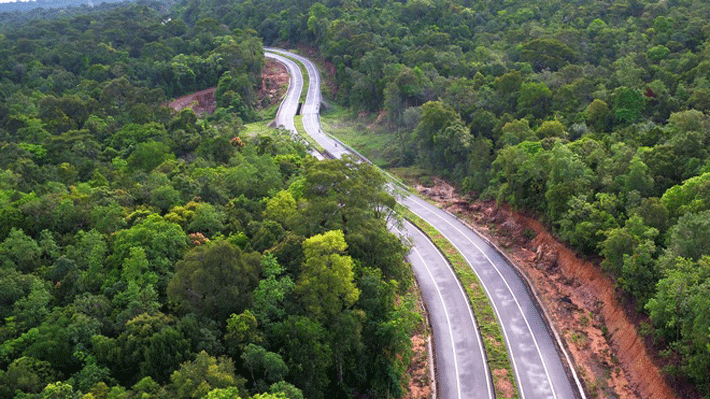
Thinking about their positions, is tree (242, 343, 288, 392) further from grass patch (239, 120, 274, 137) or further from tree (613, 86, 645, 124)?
grass patch (239, 120, 274, 137)

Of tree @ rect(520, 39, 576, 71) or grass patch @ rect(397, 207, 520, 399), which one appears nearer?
grass patch @ rect(397, 207, 520, 399)

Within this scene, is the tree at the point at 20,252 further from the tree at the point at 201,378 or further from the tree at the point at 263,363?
the tree at the point at 263,363

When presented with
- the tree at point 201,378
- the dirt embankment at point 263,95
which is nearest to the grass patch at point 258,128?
the dirt embankment at point 263,95

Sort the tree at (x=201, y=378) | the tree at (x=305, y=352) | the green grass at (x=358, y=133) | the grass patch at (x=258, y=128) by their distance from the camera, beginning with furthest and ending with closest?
the grass patch at (x=258, y=128)
the green grass at (x=358, y=133)
the tree at (x=305, y=352)
the tree at (x=201, y=378)

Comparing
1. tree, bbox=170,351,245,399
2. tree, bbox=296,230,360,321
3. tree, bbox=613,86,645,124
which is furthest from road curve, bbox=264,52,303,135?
tree, bbox=170,351,245,399

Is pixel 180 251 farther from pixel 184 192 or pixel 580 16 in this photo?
pixel 580 16

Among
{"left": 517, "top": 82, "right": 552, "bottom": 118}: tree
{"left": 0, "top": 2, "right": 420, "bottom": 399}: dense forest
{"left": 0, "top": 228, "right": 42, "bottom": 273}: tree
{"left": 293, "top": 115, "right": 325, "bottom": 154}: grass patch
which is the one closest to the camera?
{"left": 0, "top": 2, "right": 420, "bottom": 399}: dense forest

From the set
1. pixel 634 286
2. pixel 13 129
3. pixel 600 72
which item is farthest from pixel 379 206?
pixel 13 129
